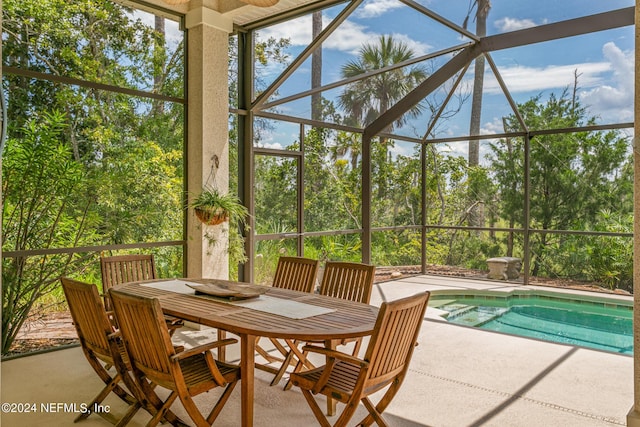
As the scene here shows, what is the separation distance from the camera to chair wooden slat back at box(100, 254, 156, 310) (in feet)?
13.8

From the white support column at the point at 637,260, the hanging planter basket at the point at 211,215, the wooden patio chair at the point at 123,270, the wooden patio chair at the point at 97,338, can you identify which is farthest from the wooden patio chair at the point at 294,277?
the white support column at the point at 637,260

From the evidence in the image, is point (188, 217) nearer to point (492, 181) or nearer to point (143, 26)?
point (143, 26)

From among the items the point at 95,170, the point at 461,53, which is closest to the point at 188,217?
the point at 95,170

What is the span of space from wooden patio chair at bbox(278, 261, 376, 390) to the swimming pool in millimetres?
2926

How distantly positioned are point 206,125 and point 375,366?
12.7 ft

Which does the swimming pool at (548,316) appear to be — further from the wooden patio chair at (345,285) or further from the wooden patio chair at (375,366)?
the wooden patio chair at (375,366)

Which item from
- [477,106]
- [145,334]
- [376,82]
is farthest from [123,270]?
[477,106]

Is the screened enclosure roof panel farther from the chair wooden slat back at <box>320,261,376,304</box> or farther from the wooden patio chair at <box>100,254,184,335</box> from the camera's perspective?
the chair wooden slat back at <box>320,261,376,304</box>

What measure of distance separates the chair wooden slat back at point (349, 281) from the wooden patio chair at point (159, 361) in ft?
4.05

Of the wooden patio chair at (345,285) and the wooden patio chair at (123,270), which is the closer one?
the wooden patio chair at (345,285)

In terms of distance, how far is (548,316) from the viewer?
7254 mm

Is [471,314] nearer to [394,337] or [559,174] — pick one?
[559,174]

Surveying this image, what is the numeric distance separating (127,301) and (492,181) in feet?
29.0

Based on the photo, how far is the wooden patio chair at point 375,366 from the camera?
240cm
